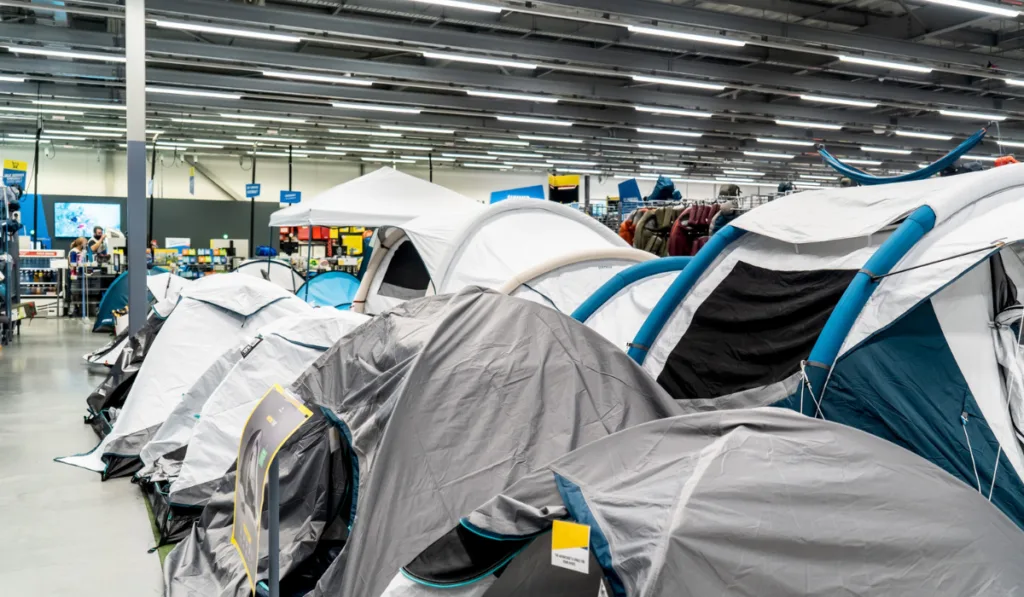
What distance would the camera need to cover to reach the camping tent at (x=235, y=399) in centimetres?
368

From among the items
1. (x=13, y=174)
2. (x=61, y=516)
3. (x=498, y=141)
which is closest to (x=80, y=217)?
(x=13, y=174)

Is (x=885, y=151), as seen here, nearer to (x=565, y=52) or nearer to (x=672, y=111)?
(x=672, y=111)

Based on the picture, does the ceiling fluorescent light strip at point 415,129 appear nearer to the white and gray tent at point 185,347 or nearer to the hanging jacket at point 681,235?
the hanging jacket at point 681,235

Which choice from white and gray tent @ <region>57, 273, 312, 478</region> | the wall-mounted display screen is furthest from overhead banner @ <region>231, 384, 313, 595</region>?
the wall-mounted display screen

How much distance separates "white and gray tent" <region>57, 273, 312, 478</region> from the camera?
4867 millimetres

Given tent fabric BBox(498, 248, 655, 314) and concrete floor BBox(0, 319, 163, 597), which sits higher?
tent fabric BBox(498, 248, 655, 314)

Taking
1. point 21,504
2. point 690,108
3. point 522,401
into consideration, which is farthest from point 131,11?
point 690,108

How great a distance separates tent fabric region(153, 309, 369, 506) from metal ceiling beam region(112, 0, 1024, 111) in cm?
671

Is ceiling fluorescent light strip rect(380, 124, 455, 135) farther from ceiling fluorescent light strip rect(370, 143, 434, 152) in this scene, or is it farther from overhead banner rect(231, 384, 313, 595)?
overhead banner rect(231, 384, 313, 595)

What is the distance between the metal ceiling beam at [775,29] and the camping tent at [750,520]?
810 cm

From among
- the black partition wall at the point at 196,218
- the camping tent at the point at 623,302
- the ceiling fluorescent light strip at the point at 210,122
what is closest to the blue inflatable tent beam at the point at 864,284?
the camping tent at the point at 623,302

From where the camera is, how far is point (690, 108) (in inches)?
583

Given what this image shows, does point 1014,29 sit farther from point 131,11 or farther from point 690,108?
point 131,11

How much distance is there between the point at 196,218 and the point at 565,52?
12.7 m
